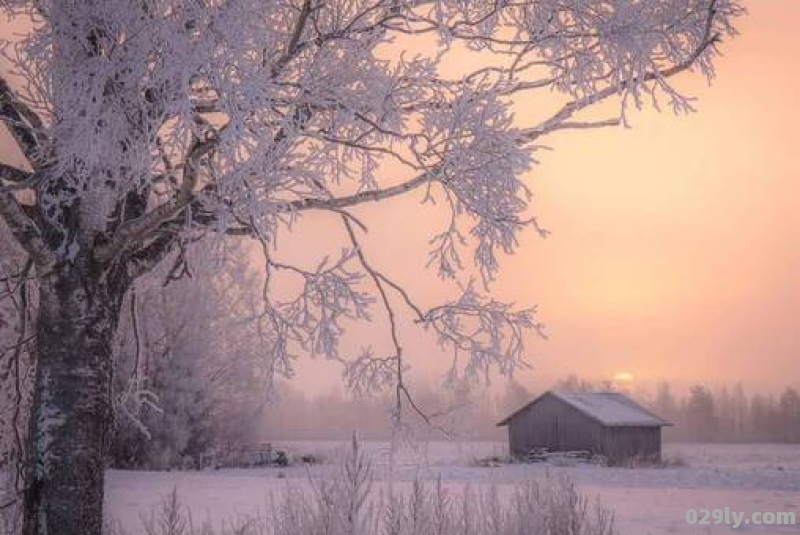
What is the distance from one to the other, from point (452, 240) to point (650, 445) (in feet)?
125

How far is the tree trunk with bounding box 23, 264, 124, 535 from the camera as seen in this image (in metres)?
6.29

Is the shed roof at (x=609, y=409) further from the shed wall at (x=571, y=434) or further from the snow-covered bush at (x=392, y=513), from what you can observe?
the snow-covered bush at (x=392, y=513)

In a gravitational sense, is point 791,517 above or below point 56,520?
below

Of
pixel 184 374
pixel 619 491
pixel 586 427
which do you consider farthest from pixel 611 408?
pixel 184 374

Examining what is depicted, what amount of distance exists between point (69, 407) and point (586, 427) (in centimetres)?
3728

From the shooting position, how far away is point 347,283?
6.77 m

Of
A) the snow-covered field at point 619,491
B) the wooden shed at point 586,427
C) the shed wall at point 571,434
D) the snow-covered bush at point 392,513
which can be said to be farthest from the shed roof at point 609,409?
the snow-covered bush at point 392,513

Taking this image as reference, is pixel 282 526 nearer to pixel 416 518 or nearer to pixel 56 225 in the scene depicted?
pixel 416 518

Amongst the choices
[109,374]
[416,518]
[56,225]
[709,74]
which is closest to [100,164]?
[56,225]

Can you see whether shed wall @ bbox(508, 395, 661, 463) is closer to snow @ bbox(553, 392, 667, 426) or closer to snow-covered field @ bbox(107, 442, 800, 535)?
snow @ bbox(553, 392, 667, 426)

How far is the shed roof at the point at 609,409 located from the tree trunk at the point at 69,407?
3588cm

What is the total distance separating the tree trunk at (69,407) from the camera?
20.6 ft

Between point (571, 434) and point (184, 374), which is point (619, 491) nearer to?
point (571, 434)

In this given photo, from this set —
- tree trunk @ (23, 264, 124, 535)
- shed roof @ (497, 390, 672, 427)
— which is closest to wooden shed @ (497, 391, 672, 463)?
shed roof @ (497, 390, 672, 427)
